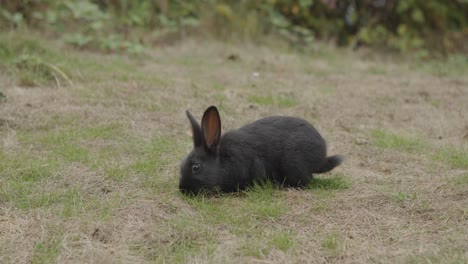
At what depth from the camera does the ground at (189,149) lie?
12.2ft

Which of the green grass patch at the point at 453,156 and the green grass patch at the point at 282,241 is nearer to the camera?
the green grass patch at the point at 282,241

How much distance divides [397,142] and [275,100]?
1.93 m

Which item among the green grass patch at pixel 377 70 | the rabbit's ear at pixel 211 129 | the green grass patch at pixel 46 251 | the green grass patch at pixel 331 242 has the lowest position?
the green grass patch at pixel 377 70

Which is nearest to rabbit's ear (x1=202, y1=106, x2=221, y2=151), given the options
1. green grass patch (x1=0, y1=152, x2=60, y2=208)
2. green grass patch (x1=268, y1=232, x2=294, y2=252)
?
green grass patch (x1=268, y1=232, x2=294, y2=252)

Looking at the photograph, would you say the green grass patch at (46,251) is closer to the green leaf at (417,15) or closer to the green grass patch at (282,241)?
the green grass patch at (282,241)

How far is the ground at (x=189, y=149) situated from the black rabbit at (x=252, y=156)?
12 cm

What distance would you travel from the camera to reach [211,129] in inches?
181

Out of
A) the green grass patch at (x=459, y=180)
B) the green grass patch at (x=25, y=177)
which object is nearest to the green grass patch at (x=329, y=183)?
the green grass patch at (x=459, y=180)

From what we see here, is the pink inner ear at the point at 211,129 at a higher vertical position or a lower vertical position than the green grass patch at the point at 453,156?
higher

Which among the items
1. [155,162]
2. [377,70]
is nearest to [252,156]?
[155,162]

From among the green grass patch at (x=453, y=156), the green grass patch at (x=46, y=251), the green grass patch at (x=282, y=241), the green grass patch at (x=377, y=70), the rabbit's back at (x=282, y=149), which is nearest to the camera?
the green grass patch at (x=46, y=251)

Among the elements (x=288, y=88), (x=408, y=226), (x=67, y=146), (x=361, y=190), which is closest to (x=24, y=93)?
(x=67, y=146)

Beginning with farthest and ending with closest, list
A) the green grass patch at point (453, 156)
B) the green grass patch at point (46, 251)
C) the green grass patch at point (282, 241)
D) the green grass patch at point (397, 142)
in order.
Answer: the green grass patch at point (397, 142) < the green grass patch at point (453, 156) < the green grass patch at point (282, 241) < the green grass patch at point (46, 251)

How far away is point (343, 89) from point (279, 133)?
4.28m
